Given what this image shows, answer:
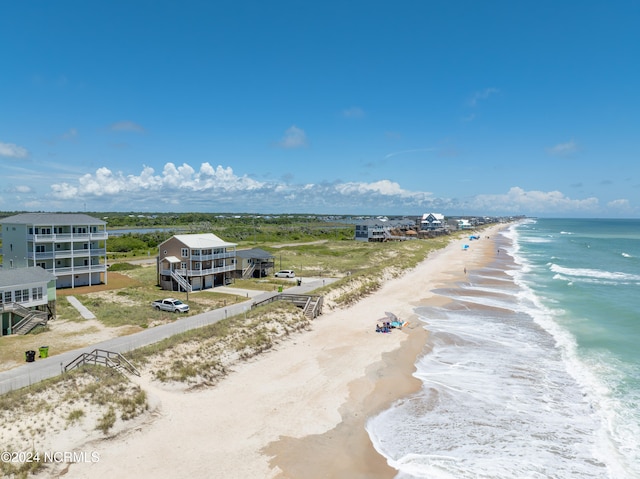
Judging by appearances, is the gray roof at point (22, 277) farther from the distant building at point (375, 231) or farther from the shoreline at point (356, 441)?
the distant building at point (375, 231)

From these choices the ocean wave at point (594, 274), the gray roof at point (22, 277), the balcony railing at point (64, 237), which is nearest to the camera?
the gray roof at point (22, 277)

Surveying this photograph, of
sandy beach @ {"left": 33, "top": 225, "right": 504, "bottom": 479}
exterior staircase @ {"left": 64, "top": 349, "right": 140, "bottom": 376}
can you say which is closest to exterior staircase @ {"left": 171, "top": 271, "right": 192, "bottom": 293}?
sandy beach @ {"left": 33, "top": 225, "right": 504, "bottom": 479}

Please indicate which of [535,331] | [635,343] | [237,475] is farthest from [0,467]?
[635,343]

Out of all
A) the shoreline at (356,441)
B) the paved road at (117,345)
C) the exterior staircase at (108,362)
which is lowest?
the shoreline at (356,441)

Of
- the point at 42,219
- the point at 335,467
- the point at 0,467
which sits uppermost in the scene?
the point at 42,219

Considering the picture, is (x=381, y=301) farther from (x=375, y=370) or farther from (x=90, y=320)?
(x=90, y=320)

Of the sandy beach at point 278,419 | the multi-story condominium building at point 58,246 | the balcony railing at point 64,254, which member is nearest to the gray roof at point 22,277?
the balcony railing at point 64,254

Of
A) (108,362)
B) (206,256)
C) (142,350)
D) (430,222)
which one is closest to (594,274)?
(206,256)
